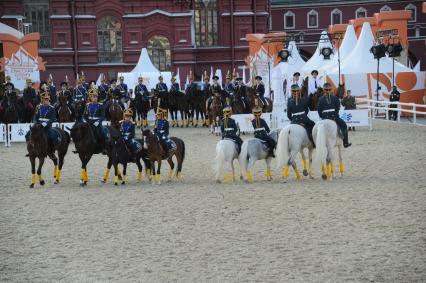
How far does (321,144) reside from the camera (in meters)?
20.2

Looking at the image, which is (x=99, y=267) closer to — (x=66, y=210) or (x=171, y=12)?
(x=66, y=210)

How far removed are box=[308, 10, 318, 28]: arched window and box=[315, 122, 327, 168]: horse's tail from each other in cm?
6797

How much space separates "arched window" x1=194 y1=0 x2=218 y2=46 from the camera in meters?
62.6

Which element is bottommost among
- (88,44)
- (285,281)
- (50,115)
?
(285,281)

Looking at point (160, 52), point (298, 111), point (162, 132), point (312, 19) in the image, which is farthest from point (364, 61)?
point (312, 19)

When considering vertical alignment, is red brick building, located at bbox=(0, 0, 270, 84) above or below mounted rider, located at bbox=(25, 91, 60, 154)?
above

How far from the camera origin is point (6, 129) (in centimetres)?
3325

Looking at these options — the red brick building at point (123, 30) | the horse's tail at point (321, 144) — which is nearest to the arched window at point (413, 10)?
the red brick building at point (123, 30)

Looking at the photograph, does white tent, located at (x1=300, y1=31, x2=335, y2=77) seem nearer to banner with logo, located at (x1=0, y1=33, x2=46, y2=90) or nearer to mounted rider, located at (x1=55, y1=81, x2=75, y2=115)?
banner with logo, located at (x1=0, y1=33, x2=46, y2=90)

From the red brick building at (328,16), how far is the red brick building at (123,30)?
22169mm

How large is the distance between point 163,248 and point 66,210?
466cm

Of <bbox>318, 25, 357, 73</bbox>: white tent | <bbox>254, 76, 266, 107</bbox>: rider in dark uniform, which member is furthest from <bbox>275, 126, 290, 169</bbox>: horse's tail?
<bbox>318, 25, 357, 73</bbox>: white tent

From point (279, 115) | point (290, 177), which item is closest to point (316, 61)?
point (279, 115)

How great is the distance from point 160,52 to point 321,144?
4215 centimetres
